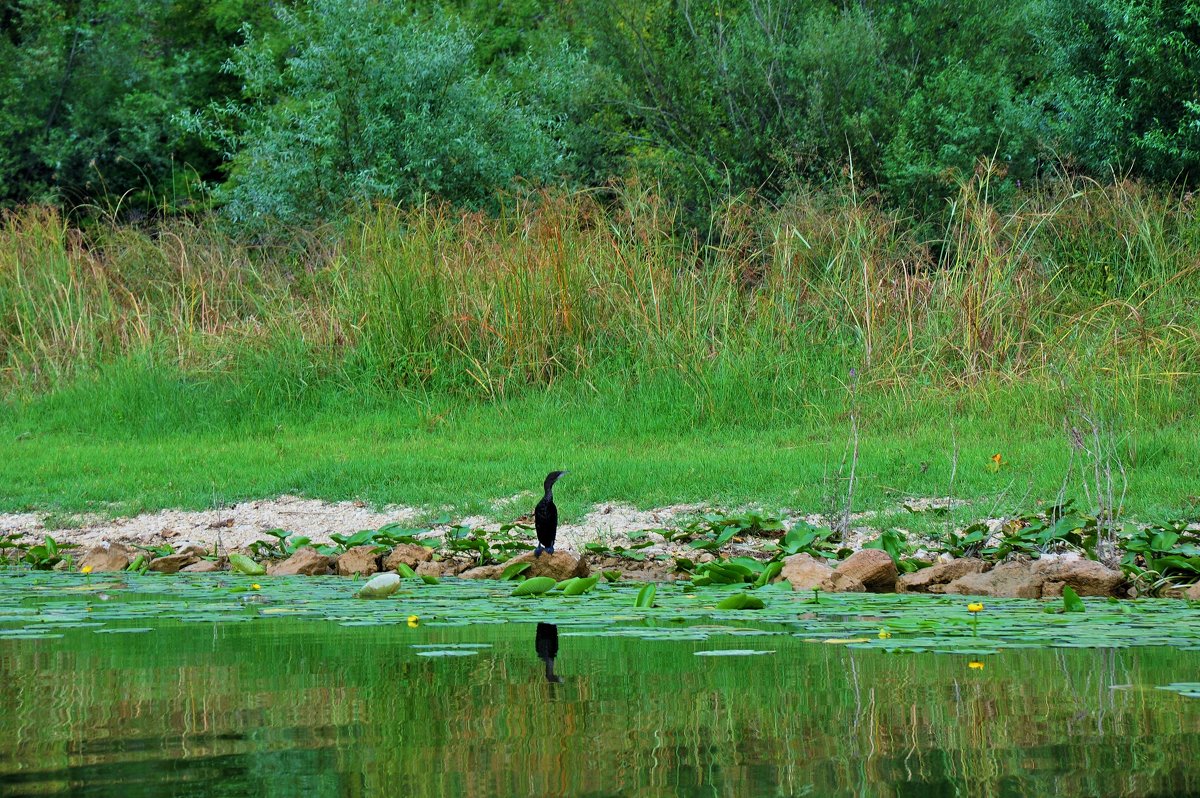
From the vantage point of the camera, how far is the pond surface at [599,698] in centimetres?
225

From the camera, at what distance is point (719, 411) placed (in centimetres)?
1031

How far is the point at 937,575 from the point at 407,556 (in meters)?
2.48

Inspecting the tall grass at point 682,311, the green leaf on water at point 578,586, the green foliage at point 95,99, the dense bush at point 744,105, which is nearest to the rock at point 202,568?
the green leaf on water at point 578,586

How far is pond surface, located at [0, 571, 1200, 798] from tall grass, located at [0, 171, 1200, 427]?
19.5 feet

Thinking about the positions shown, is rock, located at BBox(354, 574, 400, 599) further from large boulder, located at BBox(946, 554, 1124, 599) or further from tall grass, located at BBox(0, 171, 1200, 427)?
tall grass, located at BBox(0, 171, 1200, 427)

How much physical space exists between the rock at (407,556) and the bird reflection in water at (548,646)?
6.43ft

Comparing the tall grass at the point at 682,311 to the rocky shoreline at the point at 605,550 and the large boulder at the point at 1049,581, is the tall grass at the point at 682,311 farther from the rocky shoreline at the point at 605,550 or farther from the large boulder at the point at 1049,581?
the large boulder at the point at 1049,581

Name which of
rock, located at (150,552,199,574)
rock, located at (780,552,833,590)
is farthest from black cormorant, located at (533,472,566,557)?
rock, located at (150,552,199,574)

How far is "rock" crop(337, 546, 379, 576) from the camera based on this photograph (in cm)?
637

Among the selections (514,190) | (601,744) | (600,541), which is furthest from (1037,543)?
(514,190)

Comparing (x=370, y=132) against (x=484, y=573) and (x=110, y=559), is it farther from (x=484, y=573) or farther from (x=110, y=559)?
(x=484, y=573)

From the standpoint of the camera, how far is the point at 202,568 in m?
6.76

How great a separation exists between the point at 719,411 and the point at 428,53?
8243 millimetres

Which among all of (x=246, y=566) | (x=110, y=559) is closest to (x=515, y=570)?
(x=246, y=566)
